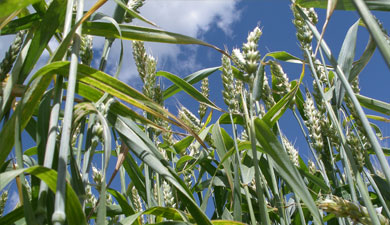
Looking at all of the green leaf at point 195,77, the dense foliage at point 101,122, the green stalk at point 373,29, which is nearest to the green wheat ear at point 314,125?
the dense foliage at point 101,122

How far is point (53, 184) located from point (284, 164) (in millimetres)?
532

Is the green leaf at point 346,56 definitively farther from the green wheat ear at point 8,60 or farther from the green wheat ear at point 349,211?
the green wheat ear at point 8,60

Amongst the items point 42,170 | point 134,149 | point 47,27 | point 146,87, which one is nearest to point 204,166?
point 146,87

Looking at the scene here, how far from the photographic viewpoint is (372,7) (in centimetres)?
105

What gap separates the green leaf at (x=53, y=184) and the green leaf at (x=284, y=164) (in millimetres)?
469

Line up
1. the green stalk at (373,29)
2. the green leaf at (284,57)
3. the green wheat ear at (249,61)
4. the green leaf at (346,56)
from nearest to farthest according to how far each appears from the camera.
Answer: the green stalk at (373,29), the green wheat ear at (249,61), the green leaf at (346,56), the green leaf at (284,57)

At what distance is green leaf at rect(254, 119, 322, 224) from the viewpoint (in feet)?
2.79

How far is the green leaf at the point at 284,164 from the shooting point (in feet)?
2.79

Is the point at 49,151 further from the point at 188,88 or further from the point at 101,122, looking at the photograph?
the point at 188,88

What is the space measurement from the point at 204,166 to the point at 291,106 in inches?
20.4

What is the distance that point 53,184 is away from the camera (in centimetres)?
67

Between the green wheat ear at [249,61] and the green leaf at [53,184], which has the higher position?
the green wheat ear at [249,61]

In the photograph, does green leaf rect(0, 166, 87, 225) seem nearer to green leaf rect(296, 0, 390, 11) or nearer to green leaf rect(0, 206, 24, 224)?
green leaf rect(0, 206, 24, 224)

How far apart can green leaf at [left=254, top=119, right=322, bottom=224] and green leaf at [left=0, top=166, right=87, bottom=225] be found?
0.47 m
